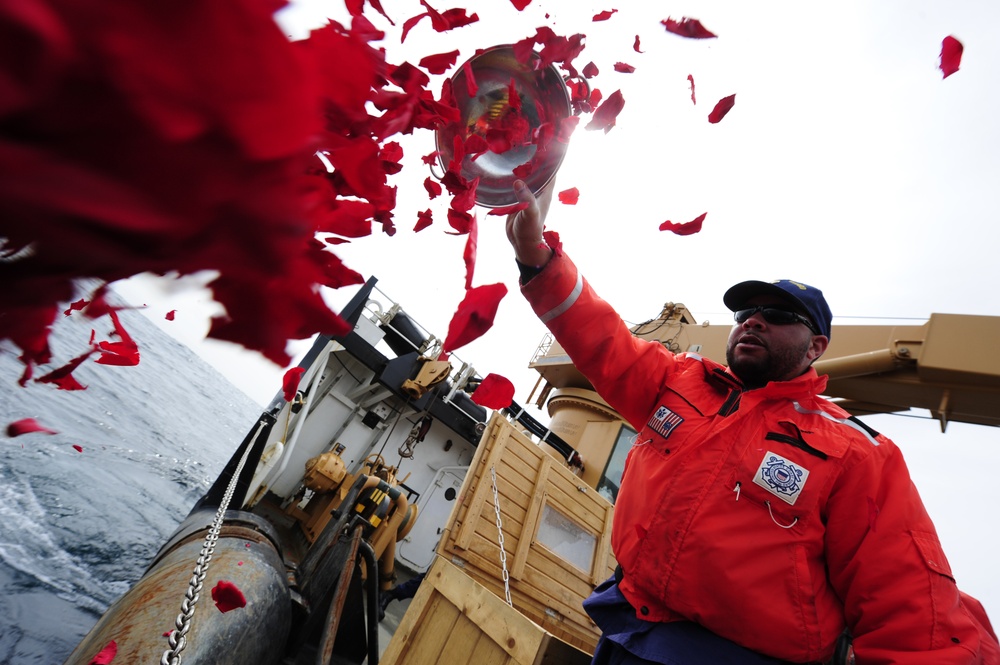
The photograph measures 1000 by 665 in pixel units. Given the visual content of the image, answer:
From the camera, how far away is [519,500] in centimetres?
477

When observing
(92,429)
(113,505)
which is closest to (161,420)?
(92,429)

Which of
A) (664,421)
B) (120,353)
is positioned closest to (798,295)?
(664,421)

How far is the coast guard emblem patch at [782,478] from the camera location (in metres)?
1.53

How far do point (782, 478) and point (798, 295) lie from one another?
2.60 ft

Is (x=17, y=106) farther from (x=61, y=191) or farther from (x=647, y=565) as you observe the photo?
(x=647, y=565)

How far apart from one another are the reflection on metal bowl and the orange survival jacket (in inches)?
15.3

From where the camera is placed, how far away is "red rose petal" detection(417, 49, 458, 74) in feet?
6.05

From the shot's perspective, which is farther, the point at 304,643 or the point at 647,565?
the point at 304,643

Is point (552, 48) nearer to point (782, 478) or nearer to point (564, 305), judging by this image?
point (564, 305)

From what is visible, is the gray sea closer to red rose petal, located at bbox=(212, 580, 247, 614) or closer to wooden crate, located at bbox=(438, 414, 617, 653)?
red rose petal, located at bbox=(212, 580, 247, 614)

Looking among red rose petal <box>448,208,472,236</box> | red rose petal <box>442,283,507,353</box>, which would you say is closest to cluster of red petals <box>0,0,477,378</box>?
red rose petal <box>442,283,507,353</box>

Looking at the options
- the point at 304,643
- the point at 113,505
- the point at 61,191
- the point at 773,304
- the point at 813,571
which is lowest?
the point at 113,505

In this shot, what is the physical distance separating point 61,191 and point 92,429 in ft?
58.4

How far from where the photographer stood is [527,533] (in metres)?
4.70
